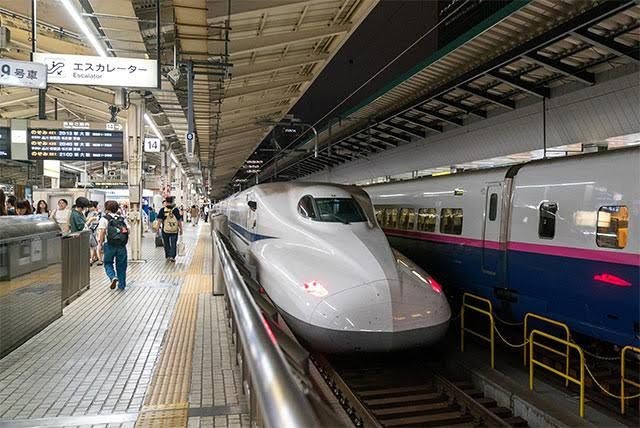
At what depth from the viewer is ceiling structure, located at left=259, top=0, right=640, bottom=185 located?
7.38 metres

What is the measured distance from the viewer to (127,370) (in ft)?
16.0

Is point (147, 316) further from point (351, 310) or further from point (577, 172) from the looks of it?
point (577, 172)

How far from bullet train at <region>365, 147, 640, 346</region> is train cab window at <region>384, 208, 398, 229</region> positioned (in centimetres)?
156

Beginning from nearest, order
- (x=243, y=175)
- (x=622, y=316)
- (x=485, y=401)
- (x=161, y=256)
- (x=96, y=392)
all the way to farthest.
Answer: (x=96, y=392) < (x=622, y=316) < (x=485, y=401) < (x=161, y=256) < (x=243, y=175)

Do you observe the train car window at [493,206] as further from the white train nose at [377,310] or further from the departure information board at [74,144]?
the departure information board at [74,144]

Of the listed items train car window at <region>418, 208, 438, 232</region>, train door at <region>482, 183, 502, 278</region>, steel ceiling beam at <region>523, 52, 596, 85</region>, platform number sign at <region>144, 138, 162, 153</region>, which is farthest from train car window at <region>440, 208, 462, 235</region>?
platform number sign at <region>144, 138, 162, 153</region>

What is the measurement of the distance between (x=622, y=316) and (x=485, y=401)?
172 centimetres

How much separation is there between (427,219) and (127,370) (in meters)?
5.89

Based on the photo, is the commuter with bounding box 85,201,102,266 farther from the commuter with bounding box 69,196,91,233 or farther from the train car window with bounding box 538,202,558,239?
the train car window with bounding box 538,202,558,239

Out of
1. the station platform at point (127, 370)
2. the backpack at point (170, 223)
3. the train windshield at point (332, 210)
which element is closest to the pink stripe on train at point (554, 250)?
the train windshield at point (332, 210)

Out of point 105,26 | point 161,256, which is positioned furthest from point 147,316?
point 161,256

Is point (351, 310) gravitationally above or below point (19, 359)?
above

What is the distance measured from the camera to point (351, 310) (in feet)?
17.2

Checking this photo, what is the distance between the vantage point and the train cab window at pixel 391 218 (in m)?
10.5
